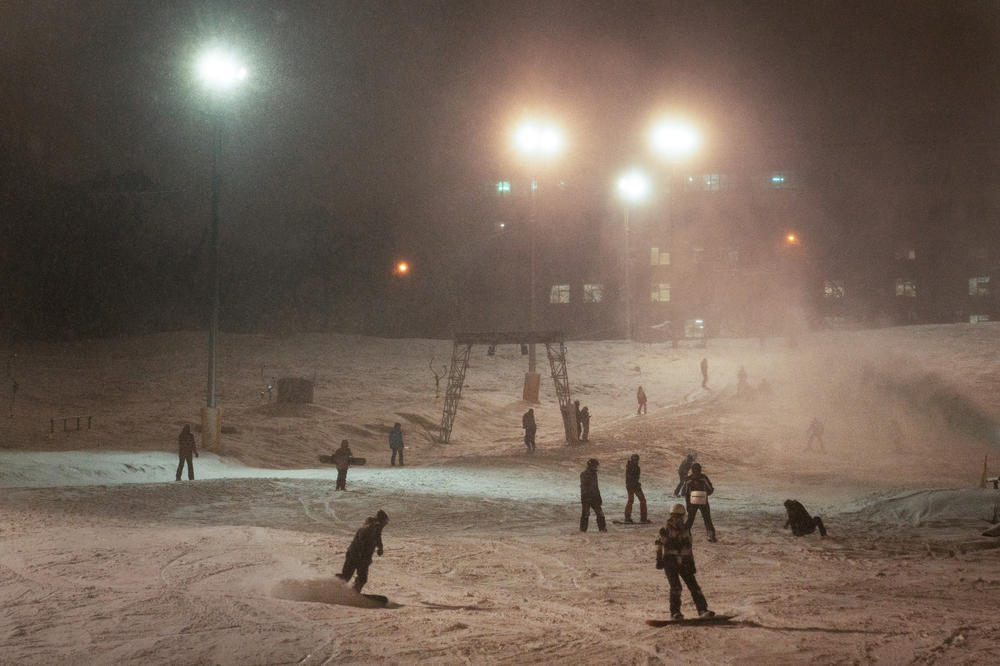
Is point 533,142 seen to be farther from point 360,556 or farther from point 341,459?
point 360,556

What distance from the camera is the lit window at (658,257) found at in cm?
6700

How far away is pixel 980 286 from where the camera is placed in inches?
2761

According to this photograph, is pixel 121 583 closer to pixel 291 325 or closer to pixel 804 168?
pixel 291 325

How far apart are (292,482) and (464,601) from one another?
12130mm

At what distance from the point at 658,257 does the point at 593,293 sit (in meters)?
6.58

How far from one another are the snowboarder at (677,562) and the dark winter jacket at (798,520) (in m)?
6.03

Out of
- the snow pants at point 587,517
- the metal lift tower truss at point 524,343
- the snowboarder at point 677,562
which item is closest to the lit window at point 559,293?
the metal lift tower truss at point 524,343

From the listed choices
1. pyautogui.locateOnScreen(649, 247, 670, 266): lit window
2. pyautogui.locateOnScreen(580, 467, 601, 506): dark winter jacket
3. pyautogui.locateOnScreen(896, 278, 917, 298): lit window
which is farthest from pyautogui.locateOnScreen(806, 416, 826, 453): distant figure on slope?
pyautogui.locateOnScreen(896, 278, 917, 298): lit window

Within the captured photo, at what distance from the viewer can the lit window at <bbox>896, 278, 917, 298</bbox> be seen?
70.1 meters

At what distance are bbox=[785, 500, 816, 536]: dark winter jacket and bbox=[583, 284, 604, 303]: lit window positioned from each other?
5119cm

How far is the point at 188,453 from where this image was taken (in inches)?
841

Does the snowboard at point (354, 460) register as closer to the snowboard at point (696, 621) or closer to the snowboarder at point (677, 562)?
the snowboarder at point (677, 562)

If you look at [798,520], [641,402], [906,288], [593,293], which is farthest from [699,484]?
[906,288]

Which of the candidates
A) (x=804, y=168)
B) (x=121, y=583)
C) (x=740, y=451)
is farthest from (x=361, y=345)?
(x=121, y=583)
